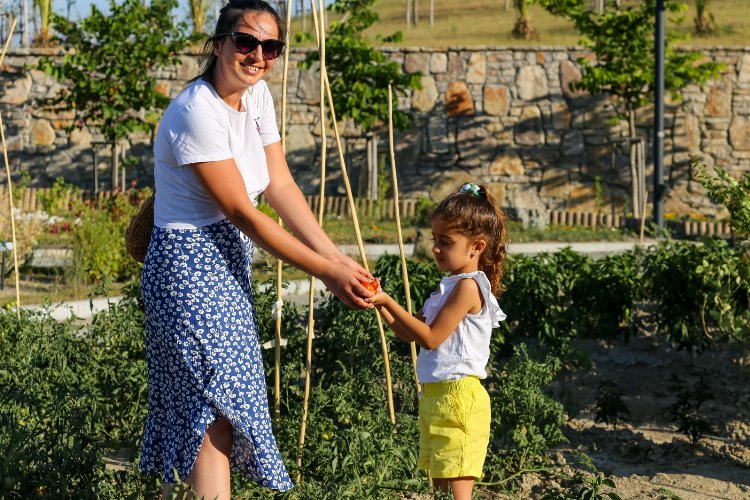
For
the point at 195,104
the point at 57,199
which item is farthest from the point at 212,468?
the point at 57,199

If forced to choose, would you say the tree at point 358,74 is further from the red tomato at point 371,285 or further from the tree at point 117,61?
the red tomato at point 371,285

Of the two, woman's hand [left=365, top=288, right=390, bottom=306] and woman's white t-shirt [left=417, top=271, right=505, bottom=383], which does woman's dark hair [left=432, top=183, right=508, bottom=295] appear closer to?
woman's white t-shirt [left=417, top=271, right=505, bottom=383]

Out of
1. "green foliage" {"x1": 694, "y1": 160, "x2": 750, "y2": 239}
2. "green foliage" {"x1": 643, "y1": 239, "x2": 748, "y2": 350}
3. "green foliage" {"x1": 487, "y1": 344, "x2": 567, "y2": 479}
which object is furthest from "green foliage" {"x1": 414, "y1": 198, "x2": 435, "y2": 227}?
"green foliage" {"x1": 487, "y1": 344, "x2": 567, "y2": 479}

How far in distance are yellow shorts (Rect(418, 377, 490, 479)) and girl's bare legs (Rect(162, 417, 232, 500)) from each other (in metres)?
0.61

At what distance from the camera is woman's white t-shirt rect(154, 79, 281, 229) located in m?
2.59

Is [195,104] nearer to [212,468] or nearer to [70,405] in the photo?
[212,468]

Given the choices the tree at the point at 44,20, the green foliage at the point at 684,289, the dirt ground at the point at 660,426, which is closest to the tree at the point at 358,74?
the tree at the point at 44,20

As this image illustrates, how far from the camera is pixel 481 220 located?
3.03m

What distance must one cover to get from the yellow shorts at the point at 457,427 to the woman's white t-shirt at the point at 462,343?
32 millimetres

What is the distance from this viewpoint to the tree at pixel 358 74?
13086 millimetres

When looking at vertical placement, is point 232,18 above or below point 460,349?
above

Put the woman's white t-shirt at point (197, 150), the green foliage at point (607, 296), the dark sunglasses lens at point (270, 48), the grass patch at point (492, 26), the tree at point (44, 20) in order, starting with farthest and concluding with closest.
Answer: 1. the grass patch at point (492, 26)
2. the tree at point (44, 20)
3. the green foliage at point (607, 296)
4. the dark sunglasses lens at point (270, 48)
5. the woman's white t-shirt at point (197, 150)

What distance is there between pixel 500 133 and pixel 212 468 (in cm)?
1242

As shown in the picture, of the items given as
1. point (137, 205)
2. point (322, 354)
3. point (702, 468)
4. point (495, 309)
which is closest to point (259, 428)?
point (495, 309)
